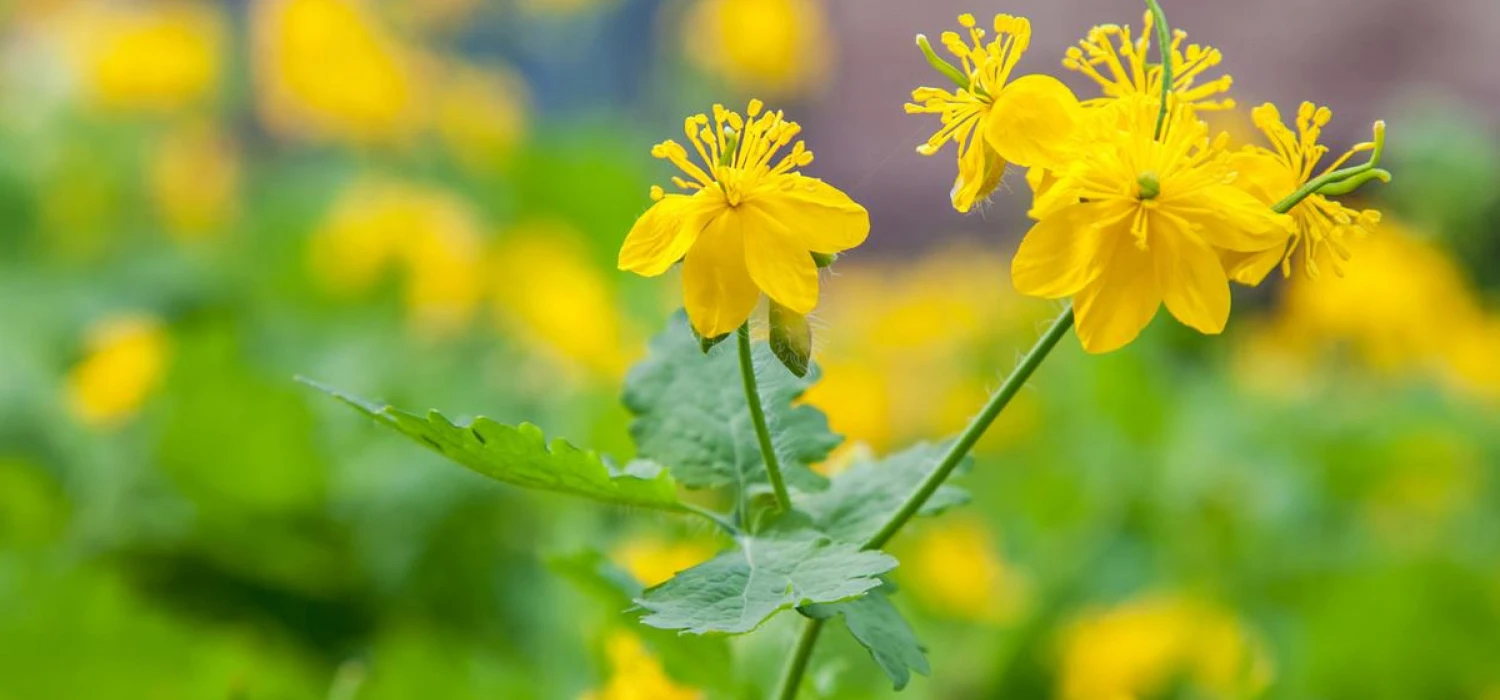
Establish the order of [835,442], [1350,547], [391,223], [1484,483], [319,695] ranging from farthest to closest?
[391,223] → [1484,483] → [1350,547] → [319,695] → [835,442]

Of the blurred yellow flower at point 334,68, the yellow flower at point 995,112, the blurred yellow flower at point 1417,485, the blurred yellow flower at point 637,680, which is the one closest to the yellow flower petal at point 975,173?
the yellow flower at point 995,112

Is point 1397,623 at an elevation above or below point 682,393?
above

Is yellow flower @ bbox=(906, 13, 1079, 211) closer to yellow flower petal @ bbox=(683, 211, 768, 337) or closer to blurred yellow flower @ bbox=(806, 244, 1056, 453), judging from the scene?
yellow flower petal @ bbox=(683, 211, 768, 337)

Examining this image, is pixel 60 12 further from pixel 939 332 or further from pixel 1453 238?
pixel 1453 238

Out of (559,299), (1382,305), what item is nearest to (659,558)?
(559,299)

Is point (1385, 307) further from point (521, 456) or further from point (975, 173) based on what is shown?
point (521, 456)

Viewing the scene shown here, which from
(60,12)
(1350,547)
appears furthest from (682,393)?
(60,12)
